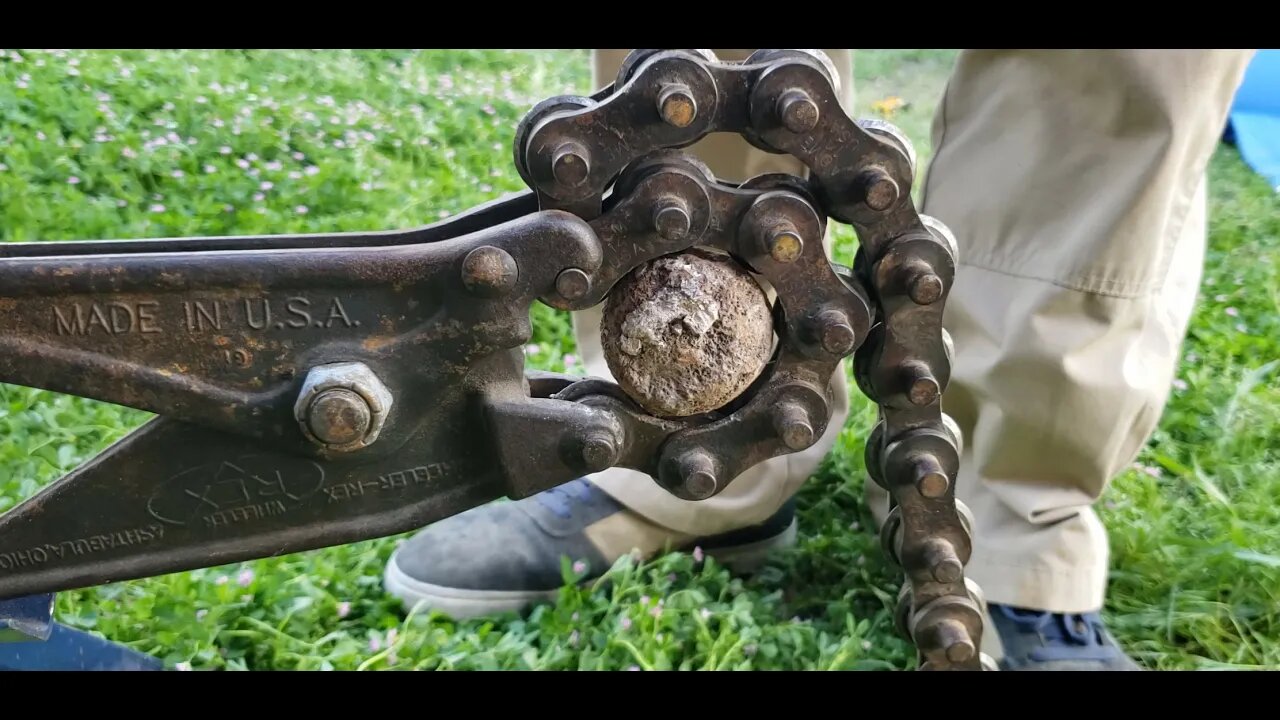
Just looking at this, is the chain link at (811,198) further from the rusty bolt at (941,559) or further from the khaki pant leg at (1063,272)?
the khaki pant leg at (1063,272)

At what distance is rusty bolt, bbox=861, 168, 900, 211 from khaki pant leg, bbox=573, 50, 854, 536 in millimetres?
883

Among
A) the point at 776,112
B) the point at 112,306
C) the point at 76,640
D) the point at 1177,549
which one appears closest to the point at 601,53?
the point at 776,112

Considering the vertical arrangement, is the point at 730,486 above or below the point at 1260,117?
below

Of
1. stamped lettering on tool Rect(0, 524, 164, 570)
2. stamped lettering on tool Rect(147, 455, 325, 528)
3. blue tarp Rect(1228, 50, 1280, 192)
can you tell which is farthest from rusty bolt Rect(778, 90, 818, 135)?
blue tarp Rect(1228, 50, 1280, 192)

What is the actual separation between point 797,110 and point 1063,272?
31.4 inches

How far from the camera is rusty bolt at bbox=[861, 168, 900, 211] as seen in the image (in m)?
1.00

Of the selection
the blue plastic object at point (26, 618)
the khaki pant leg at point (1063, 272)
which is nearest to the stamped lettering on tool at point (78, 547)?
the blue plastic object at point (26, 618)

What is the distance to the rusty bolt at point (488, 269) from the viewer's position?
0.98 meters

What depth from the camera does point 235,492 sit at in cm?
108

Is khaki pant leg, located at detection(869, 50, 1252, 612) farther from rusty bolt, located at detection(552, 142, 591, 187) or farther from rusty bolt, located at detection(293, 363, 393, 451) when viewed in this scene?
rusty bolt, located at detection(293, 363, 393, 451)

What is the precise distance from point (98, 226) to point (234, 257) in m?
2.34

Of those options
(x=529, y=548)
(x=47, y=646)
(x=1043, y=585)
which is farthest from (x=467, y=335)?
(x=1043, y=585)

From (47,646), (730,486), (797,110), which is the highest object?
(797,110)

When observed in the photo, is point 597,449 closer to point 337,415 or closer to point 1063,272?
point 337,415
